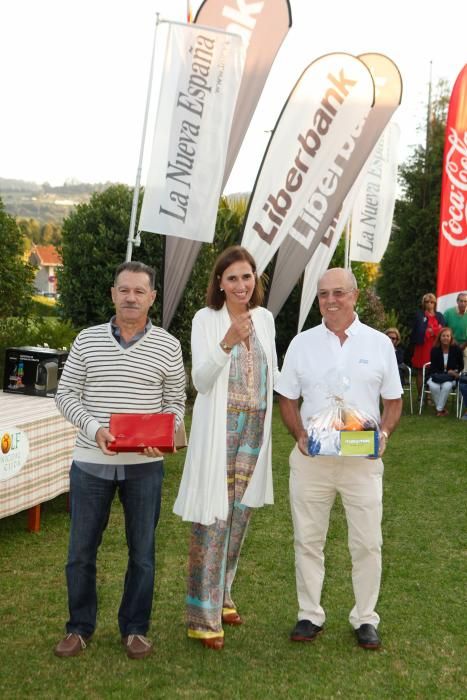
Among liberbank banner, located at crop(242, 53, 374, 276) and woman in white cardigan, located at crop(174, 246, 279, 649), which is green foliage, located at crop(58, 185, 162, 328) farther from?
woman in white cardigan, located at crop(174, 246, 279, 649)

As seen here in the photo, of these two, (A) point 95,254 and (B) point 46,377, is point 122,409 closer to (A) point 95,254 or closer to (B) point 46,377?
(B) point 46,377

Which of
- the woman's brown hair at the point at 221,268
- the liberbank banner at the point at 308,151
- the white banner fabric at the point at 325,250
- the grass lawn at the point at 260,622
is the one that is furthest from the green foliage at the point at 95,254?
the woman's brown hair at the point at 221,268

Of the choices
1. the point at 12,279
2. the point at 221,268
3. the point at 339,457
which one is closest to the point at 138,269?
the point at 221,268

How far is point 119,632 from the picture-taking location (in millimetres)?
3875

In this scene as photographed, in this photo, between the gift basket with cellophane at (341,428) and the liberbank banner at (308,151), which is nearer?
the gift basket with cellophane at (341,428)

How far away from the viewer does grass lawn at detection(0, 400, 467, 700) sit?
335cm

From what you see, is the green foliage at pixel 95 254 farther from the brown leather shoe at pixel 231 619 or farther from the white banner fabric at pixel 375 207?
the brown leather shoe at pixel 231 619

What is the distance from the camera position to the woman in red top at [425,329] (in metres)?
12.2

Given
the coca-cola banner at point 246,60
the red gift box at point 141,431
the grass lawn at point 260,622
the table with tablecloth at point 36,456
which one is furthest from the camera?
the coca-cola banner at point 246,60

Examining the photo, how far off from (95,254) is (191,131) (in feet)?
15.0

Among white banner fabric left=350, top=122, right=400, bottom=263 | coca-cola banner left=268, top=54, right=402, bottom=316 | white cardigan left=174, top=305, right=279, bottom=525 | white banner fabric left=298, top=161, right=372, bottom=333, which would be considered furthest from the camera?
white banner fabric left=350, top=122, right=400, bottom=263

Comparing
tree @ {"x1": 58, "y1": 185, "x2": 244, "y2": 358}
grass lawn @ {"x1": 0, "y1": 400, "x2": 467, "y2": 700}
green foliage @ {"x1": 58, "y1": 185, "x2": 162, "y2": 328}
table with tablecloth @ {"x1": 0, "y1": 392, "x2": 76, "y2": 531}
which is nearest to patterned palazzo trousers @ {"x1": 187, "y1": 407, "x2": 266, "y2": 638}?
grass lawn @ {"x1": 0, "y1": 400, "x2": 467, "y2": 700}

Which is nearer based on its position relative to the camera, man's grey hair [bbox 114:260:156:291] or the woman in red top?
man's grey hair [bbox 114:260:156:291]

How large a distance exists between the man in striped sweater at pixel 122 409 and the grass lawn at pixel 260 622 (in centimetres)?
23
